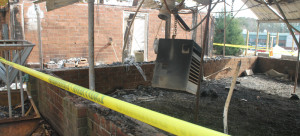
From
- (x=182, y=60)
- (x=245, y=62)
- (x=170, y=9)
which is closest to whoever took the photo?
(x=182, y=60)

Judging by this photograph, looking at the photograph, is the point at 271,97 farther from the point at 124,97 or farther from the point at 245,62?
the point at 124,97

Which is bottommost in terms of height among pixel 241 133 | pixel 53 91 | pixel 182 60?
pixel 241 133

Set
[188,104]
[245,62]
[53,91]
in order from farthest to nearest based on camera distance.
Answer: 1. [245,62]
2. [188,104]
3. [53,91]

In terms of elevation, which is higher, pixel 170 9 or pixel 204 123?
pixel 170 9

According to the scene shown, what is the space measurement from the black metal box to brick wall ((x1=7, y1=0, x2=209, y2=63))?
14.8ft

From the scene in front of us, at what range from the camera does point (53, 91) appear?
3760mm

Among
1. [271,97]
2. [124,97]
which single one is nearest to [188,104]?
[124,97]

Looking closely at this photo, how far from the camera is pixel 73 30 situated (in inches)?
408

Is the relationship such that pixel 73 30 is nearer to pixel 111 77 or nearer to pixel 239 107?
pixel 111 77

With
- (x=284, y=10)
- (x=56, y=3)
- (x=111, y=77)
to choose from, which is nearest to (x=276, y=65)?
(x=284, y=10)

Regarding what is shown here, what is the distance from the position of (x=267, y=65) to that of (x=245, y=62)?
3.73ft

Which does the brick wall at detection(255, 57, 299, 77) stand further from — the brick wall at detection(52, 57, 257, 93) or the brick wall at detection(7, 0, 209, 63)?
the brick wall at detection(52, 57, 257, 93)

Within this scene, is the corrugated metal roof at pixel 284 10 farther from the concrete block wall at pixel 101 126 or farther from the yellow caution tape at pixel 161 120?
the yellow caution tape at pixel 161 120

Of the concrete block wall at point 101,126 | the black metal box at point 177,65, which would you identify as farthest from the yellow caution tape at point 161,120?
the black metal box at point 177,65
